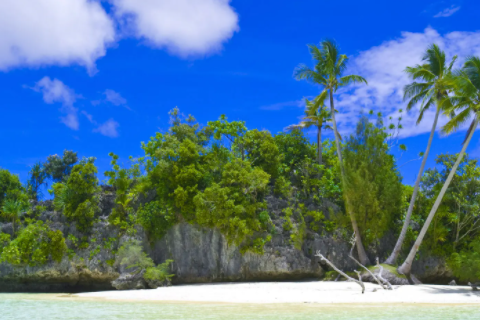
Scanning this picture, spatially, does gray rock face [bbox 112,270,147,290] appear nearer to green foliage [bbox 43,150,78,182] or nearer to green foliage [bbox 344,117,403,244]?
green foliage [bbox 344,117,403,244]

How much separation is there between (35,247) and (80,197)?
3.53m

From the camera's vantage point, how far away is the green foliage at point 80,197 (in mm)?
22516

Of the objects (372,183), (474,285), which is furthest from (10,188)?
(474,285)

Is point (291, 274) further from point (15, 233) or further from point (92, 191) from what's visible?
point (15, 233)

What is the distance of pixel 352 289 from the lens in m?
16.2

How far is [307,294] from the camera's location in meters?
15.1

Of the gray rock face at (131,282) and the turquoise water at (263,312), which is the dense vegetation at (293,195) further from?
the turquoise water at (263,312)

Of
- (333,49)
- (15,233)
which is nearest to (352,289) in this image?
(333,49)

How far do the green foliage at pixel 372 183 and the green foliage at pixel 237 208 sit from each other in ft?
15.8

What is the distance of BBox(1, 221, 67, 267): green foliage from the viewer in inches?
832

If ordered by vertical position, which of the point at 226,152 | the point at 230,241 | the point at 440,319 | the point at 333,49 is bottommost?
the point at 440,319

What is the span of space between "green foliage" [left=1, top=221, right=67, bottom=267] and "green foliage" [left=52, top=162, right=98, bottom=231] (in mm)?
1358

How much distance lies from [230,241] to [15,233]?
12771 millimetres

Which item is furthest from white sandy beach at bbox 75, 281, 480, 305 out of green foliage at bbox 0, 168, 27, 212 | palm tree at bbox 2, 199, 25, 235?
green foliage at bbox 0, 168, 27, 212
